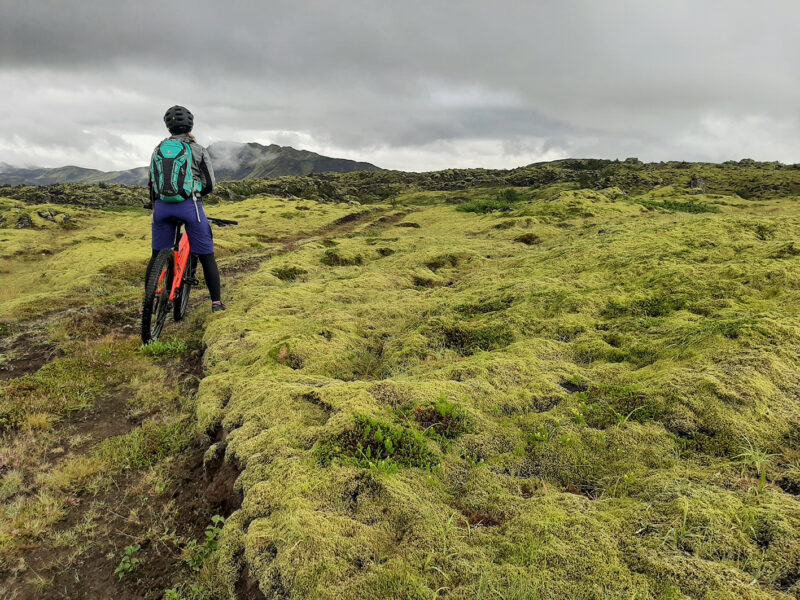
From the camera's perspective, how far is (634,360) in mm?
6543

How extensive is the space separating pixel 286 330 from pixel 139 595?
19.8 ft

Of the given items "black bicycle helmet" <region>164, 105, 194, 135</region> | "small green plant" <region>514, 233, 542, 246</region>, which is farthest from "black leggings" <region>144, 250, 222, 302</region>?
"small green plant" <region>514, 233, 542, 246</region>

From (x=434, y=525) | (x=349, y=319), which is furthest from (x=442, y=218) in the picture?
A: (x=434, y=525)

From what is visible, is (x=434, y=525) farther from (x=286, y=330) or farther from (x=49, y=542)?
(x=286, y=330)

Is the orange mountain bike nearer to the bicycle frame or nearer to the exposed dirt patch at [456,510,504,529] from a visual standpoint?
the bicycle frame

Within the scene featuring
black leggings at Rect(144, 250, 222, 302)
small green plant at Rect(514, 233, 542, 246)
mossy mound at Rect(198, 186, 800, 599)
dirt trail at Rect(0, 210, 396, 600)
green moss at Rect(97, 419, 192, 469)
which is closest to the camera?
mossy mound at Rect(198, 186, 800, 599)

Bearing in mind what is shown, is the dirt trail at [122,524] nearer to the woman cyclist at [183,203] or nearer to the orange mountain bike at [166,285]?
the orange mountain bike at [166,285]

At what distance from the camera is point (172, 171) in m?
9.84

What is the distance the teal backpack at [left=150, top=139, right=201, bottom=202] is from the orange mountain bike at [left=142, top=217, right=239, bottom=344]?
97 centimetres

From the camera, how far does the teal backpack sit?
387 inches

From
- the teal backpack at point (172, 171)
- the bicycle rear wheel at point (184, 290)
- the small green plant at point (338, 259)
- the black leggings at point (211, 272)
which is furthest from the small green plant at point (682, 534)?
the small green plant at point (338, 259)

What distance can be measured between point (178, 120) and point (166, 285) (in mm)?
4354

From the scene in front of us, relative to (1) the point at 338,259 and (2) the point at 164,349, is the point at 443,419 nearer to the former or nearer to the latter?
(2) the point at 164,349

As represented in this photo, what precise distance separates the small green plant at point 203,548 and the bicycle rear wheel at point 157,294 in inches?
266
